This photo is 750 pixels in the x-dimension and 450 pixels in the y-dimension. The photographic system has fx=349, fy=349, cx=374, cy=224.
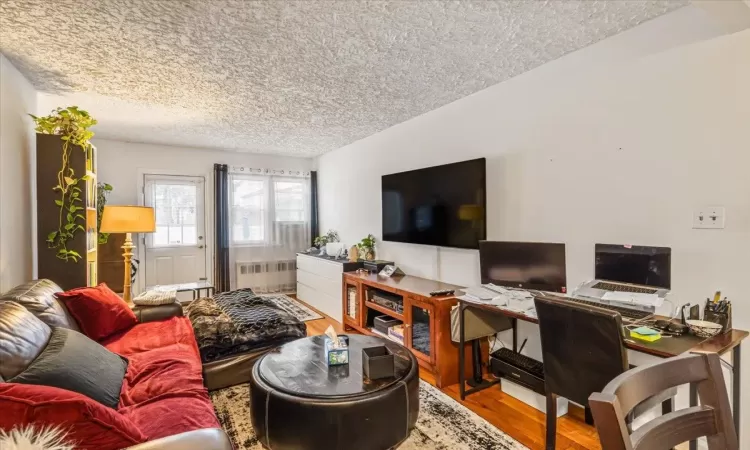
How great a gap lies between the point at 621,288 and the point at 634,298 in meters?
0.13

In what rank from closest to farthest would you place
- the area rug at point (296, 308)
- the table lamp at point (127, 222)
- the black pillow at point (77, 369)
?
the black pillow at point (77, 369) < the table lamp at point (127, 222) < the area rug at point (296, 308)

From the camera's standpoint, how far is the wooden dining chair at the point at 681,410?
0.78 m

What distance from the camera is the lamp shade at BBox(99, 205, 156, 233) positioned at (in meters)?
3.36

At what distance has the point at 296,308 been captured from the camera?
5023 mm

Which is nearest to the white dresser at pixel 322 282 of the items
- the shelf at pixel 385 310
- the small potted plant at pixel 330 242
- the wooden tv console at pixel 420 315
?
the small potted plant at pixel 330 242

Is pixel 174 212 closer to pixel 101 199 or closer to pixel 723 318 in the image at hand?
pixel 101 199

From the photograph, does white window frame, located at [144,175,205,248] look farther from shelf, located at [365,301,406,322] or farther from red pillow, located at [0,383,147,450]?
red pillow, located at [0,383,147,450]

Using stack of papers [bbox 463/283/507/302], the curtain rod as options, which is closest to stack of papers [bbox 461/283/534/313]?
stack of papers [bbox 463/283/507/302]

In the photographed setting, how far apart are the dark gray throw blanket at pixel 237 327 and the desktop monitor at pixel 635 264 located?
213 cm

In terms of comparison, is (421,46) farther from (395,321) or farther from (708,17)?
(395,321)

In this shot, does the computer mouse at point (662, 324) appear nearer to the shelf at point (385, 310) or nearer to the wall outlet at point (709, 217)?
the wall outlet at point (709, 217)

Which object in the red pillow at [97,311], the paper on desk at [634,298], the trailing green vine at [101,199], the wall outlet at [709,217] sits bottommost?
the red pillow at [97,311]

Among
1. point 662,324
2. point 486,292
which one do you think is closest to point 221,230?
point 486,292

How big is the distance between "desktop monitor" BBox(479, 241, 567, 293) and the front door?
4554 millimetres
